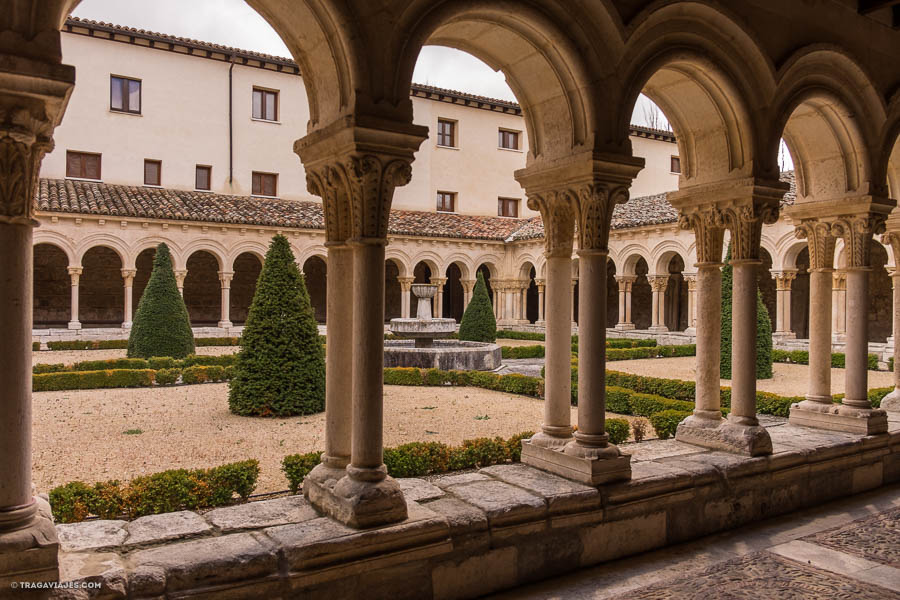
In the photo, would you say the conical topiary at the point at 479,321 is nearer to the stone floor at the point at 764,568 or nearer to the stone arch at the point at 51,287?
the stone floor at the point at 764,568

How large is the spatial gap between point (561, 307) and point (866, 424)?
3352 millimetres

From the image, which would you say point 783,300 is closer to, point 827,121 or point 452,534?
point 827,121

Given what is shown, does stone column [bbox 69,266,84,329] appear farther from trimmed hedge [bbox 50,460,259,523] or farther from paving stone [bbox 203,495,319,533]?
paving stone [bbox 203,495,319,533]

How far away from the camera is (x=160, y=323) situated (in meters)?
15.2

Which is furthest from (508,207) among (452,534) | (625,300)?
(452,534)

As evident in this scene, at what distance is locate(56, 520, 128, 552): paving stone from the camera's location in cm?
314

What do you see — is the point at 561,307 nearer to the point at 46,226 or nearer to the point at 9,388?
the point at 9,388

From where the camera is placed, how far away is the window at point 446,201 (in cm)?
2958

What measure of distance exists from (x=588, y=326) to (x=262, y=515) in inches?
90.9

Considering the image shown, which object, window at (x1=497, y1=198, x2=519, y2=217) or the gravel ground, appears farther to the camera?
window at (x1=497, y1=198, x2=519, y2=217)

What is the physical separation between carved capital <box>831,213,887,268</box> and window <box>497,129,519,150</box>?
2484 centimetres

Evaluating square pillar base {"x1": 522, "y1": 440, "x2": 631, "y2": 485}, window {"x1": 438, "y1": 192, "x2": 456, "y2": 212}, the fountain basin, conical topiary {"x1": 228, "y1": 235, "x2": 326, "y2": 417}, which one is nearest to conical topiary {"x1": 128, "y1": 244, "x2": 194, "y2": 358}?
the fountain basin

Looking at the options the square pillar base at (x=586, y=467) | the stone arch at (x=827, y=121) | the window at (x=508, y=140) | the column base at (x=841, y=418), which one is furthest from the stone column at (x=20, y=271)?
the window at (x=508, y=140)

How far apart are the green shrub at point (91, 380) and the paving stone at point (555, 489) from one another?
377 inches
